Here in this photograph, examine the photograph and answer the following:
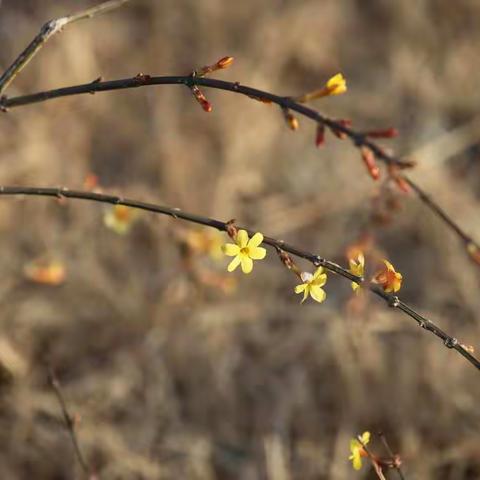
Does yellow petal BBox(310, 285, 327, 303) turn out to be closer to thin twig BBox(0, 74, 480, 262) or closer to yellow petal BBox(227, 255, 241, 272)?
yellow petal BBox(227, 255, 241, 272)

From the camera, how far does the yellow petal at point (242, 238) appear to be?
1350 mm

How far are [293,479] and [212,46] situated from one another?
2617 mm

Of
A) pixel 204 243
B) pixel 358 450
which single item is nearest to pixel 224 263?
pixel 204 243

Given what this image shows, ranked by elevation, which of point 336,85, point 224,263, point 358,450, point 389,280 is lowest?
point 358,450

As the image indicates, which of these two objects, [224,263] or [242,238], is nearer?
[242,238]

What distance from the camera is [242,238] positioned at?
4.47 feet

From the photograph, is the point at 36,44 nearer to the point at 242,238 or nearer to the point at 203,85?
the point at 203,85

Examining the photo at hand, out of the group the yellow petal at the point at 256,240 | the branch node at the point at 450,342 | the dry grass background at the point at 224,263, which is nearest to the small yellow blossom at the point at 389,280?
the branch node at the point at 450,342

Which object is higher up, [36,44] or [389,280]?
[36,44]

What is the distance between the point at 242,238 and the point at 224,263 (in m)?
2.05

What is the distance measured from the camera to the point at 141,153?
13.4 ft

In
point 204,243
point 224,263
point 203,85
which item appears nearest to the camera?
point 203,85

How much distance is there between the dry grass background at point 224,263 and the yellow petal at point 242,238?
107 cm

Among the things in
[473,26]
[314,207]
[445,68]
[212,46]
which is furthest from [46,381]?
[473,26]
